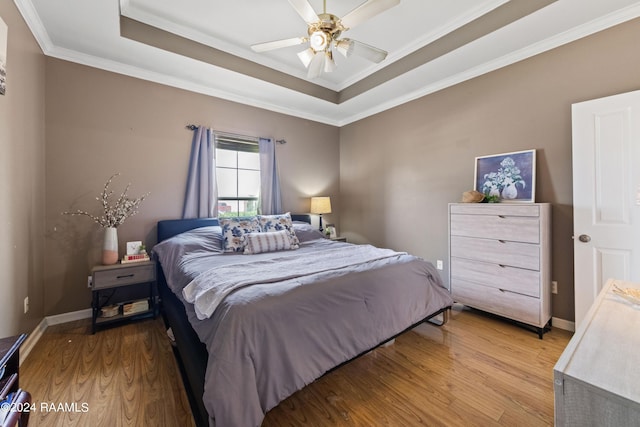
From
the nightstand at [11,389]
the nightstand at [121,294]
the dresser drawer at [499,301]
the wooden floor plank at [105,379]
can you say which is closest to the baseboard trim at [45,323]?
the wooden floor plank at [105,379]

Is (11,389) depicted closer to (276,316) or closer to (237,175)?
(276,316)

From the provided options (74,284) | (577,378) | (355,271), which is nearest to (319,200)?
(355,271)

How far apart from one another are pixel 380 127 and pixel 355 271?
2874mm

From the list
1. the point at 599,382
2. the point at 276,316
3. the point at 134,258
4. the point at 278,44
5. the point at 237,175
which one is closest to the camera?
the point at 599,382

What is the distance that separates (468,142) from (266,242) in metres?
2.54

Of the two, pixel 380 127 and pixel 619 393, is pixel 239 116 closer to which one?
pixel 380 127

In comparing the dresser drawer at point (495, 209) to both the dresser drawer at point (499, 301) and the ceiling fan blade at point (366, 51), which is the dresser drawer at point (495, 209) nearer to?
the dresser drawer at point (499, 301)

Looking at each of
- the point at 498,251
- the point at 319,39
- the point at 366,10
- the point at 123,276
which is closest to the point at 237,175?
the point at 123,276

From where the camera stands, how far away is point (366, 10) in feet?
6.08

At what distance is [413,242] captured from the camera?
12.0ft

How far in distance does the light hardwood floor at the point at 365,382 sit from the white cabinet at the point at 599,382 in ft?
3.13

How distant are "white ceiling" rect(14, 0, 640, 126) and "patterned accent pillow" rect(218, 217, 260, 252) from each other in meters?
1.69

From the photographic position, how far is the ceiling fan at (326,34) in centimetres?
183

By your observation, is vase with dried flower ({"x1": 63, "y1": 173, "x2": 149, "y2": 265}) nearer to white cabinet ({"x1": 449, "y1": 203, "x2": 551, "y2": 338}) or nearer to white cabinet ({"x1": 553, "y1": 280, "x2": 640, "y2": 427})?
white cabinet ({"x1": 553, "y1": 280, "x2": 640, "y2": 427})
